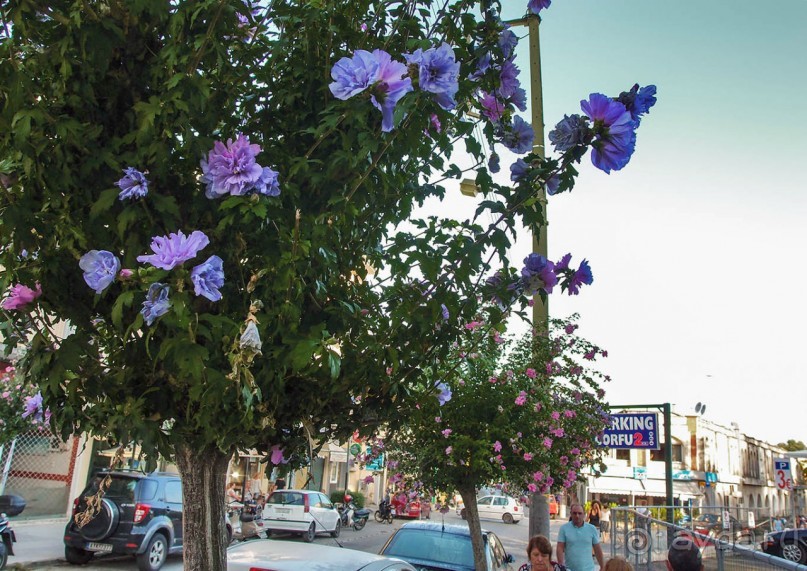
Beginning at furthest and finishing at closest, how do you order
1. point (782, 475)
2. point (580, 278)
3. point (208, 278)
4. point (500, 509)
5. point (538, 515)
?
point (500, 509) → point (782, 475) → point (538, 515) → point (580, 278) → point (208, 278)

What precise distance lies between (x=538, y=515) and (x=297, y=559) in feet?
15.7

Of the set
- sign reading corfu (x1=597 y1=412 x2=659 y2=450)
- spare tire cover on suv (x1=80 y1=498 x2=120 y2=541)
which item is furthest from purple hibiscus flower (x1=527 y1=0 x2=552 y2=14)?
spare tire cover on suv (x1=80 y1=498 x2=120 y2=541)

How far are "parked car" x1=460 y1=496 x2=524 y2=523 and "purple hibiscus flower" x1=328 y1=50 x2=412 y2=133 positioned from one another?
44.7 metres

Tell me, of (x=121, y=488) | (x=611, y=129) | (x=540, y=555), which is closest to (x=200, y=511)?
(x=611, y=129)

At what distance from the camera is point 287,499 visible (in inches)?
933

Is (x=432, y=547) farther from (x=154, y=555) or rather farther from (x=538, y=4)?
(x=538, y=4)

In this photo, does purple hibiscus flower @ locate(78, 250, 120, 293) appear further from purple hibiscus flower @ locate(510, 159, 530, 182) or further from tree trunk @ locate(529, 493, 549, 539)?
tree trunk @ locate(529, 493, 549, 539)

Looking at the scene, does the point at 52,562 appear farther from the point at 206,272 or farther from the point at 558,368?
the point at 206,272

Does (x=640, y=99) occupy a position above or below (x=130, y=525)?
above

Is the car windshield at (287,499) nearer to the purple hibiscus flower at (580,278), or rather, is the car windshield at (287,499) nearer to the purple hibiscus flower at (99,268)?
the purple hibiscus flower at (580,278)

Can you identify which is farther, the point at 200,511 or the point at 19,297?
the point at 200,511

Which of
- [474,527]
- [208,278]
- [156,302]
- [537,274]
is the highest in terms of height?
[537,274]

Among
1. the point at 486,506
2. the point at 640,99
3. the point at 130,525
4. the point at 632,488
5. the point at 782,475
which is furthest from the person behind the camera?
the point at 632,488

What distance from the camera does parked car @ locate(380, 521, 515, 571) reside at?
874cm
